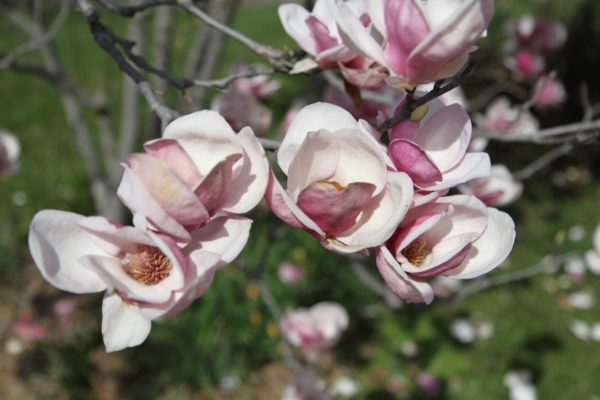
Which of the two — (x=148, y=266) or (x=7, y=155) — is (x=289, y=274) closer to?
(x=7, y=155)

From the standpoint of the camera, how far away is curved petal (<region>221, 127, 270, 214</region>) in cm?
61

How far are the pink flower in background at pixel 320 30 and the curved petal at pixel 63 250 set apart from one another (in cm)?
39

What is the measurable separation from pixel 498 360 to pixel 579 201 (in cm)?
181

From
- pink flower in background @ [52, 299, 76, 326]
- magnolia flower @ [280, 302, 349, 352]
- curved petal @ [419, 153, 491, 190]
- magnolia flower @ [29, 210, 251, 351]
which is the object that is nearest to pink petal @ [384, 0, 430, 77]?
curved petal @ [419, 153, 491, 190]

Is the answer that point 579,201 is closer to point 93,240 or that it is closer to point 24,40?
point 93,240

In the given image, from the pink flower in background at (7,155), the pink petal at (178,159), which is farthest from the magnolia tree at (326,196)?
the pink flower in background at (7,155)

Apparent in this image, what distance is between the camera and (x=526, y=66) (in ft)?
7.80

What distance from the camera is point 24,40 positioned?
5.20 metres

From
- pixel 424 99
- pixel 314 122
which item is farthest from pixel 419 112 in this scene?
pixel 314 122

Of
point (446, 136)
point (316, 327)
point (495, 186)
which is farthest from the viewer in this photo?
point (316, 327)

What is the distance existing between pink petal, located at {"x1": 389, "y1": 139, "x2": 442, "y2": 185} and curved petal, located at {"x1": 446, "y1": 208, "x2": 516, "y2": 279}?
92 millimetres

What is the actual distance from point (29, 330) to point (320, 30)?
7.53 feet

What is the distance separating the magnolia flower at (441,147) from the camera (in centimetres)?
60

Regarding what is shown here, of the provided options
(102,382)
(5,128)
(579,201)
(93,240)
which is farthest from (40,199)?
(579,201)
